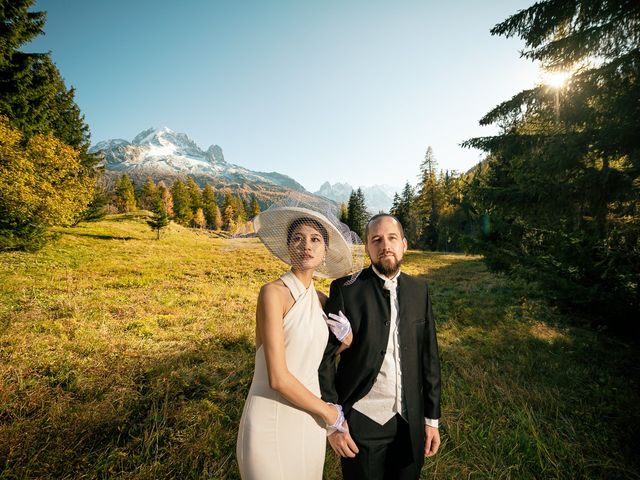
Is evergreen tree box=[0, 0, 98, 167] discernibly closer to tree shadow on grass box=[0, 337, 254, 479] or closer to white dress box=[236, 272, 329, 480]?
tree shadow on grass box=[0, 337, 254, 479]

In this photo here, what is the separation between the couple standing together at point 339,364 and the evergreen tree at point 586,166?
3650 millimetres

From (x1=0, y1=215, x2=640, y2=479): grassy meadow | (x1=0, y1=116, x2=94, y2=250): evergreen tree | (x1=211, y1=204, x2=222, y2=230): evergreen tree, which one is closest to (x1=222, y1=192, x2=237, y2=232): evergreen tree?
(x1=211, y1=204, x2=222, y2=230): evergreen tree

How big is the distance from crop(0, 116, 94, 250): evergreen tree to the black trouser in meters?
19.0

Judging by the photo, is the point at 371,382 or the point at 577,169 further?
the point at 577,169

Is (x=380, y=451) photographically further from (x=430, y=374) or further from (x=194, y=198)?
(x=194, y=198)

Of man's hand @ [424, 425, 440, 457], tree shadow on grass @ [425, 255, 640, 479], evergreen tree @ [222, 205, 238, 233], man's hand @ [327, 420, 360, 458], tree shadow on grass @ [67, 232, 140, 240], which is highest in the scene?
evergreen tree @ [222, 205, 238, 233]

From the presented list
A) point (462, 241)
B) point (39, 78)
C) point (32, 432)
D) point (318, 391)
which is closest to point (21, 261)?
point (39, 78)

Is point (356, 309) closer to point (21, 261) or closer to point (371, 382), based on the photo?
point (371, 382)

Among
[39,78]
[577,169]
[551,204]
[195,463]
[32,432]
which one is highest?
[39,78]

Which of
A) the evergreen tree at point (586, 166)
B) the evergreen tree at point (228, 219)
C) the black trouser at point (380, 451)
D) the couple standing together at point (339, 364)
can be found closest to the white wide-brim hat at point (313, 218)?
the couple standing together at point (339, 364)

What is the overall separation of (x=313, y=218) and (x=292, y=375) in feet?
3.89

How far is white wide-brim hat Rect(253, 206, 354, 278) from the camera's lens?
210 cm

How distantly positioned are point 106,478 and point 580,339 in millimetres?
10267

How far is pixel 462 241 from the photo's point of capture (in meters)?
6.37
